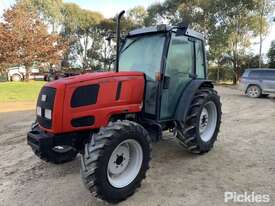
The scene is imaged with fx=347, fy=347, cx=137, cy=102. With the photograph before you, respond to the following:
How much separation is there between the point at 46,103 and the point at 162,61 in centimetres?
186

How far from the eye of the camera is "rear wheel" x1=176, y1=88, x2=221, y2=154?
5.77 meters

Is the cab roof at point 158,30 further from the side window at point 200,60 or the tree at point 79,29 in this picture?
the tree at point 79,29

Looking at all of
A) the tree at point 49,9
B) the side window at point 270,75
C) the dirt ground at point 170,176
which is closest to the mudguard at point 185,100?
the dirt ground at point 170,176

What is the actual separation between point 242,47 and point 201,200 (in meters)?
30.3

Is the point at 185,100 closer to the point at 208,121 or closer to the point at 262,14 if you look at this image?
the point at 208,121

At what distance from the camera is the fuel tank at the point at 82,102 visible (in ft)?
14.4

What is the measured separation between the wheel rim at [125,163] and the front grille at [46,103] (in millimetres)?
950

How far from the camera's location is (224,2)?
30.6 meters

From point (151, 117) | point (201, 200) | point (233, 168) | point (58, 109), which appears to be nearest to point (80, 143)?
point (58, 109)

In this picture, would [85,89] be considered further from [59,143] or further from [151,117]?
[151,117]

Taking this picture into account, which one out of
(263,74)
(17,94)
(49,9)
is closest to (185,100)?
(263,74)

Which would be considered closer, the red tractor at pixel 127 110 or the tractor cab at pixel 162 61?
the red tractor at pixel 127 110

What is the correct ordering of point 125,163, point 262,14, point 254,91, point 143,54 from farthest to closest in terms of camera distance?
point 262,14 < point 254,91 < point 143,54 < point 125,163

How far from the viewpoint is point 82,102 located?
447 centimetres
